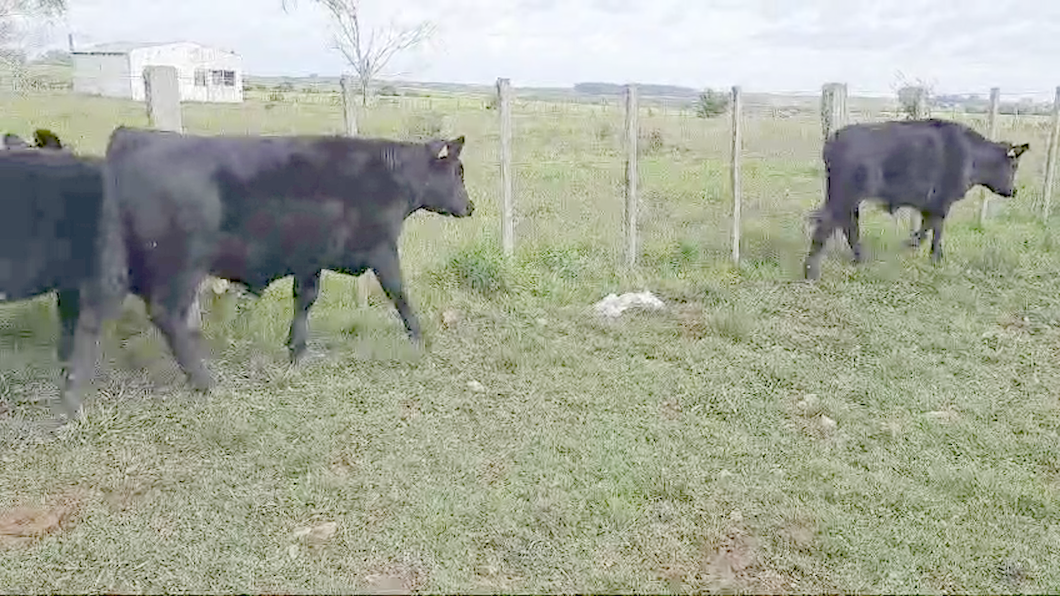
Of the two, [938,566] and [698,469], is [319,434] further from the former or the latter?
[938,566]

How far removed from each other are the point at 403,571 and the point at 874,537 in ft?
6.33

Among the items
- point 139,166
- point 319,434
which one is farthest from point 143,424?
point 139,166

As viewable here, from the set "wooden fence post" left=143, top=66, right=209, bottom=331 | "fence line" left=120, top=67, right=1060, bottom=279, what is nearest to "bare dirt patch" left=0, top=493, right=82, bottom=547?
"wooden fence post" left=143, top=66, right=209, bottom=331

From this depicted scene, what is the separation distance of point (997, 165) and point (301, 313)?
7.95 m

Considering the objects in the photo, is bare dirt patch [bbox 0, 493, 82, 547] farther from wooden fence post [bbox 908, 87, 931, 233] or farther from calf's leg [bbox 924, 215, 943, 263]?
wooden fence post [bbox 908, 87, 931, 233]

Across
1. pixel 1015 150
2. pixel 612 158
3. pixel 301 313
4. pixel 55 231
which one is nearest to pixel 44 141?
→ pixel 55 231

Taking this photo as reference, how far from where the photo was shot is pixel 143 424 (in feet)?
16.4

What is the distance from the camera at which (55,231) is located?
468cm

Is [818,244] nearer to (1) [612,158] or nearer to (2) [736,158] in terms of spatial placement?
(2) [736,158]

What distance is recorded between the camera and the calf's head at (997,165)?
10.0m

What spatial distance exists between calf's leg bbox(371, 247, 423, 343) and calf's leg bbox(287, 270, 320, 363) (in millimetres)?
411

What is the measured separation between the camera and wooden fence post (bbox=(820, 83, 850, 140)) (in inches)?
382

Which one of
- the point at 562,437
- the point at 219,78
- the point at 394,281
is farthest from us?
the point at 219,78

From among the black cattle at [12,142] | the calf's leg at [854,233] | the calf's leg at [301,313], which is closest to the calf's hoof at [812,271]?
the calf's leg at [854,233]
